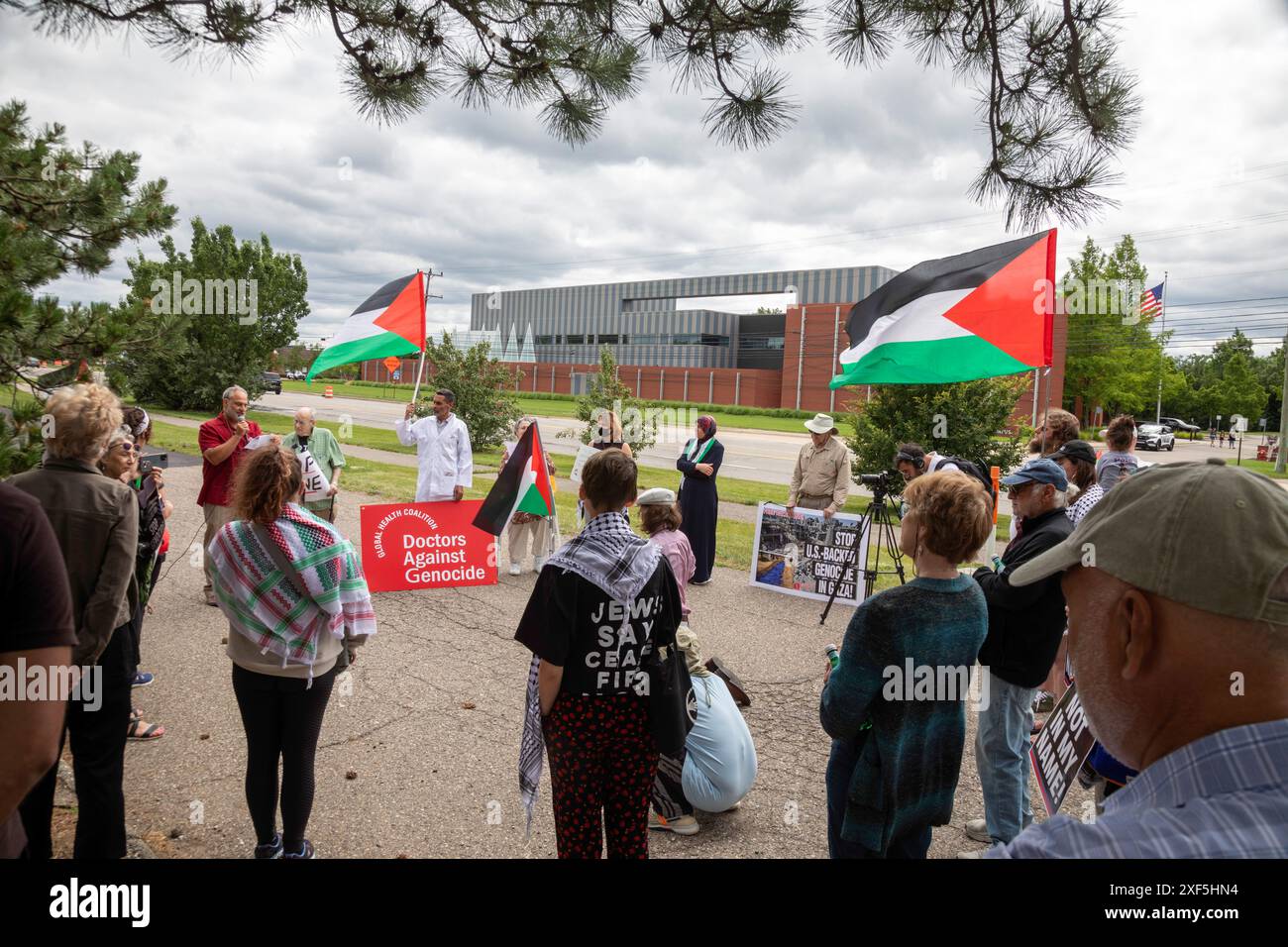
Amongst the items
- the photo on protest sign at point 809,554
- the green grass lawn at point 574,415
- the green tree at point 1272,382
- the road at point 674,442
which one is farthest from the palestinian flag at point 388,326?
the green tree at point 1272,382

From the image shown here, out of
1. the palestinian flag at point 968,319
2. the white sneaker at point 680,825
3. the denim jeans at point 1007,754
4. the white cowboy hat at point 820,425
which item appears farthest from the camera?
the white cowboy hat at point 820,425

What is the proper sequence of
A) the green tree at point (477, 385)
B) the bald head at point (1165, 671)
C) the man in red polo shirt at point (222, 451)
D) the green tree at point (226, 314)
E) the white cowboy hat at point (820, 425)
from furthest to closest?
the green tree at point (226, 314) < the green tree at point (477, 385) < the white cowboy hat at point (820, 425) < the man in red polo shirt at point (222, 451) < the bald head at point (1165, 671)

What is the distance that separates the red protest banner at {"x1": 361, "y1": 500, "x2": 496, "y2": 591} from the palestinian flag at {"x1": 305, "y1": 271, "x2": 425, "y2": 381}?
9.03 ft

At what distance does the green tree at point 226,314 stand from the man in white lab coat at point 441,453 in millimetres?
22751

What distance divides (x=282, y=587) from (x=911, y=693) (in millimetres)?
2710

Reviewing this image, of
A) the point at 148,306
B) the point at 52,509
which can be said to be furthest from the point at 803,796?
the point at 148,306

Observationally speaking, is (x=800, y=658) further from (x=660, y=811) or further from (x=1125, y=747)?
(x=1125, y=747)

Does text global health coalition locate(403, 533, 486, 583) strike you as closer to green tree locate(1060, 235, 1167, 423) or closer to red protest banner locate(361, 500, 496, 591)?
red protest banner locate(361, 500, 496, 591)

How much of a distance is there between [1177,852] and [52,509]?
12.8 feet

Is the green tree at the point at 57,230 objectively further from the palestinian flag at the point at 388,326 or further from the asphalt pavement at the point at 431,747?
the palestinian flag at the point at 388,326

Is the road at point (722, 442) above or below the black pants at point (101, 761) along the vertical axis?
above

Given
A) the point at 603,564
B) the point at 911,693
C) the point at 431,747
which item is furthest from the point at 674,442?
the point at 911,693

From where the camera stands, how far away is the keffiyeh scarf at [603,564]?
2.96m

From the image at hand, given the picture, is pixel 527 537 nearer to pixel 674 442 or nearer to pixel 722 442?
pixel 722 442
